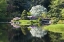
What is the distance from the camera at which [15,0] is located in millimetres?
39500

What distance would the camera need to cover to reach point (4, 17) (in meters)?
35.0

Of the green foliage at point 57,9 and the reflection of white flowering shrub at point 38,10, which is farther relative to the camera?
the reflection of white flowering shrub at point 38,10

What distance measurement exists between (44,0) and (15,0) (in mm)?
4694

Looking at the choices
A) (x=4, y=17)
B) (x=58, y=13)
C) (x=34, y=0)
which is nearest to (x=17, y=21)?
(x=4, y=17)

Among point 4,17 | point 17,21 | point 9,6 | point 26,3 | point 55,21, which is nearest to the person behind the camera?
point 55,21

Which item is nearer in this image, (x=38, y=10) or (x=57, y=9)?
(x=57, y=9)

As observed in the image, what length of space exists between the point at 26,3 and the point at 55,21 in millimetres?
12367

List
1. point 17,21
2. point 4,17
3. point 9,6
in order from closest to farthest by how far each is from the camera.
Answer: point 17,21 < point 4,17 < point 9,6

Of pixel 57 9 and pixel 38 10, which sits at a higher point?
pixel 57 9

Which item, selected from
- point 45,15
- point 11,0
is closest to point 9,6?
point 11,0

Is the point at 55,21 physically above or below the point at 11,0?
below

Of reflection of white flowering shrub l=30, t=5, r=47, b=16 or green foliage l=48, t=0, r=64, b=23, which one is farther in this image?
reflection of white flowering shrub l=30, t=5, r=47, b=16

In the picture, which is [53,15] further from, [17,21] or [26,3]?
[26,3]

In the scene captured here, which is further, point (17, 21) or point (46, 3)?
point (46, 3)
